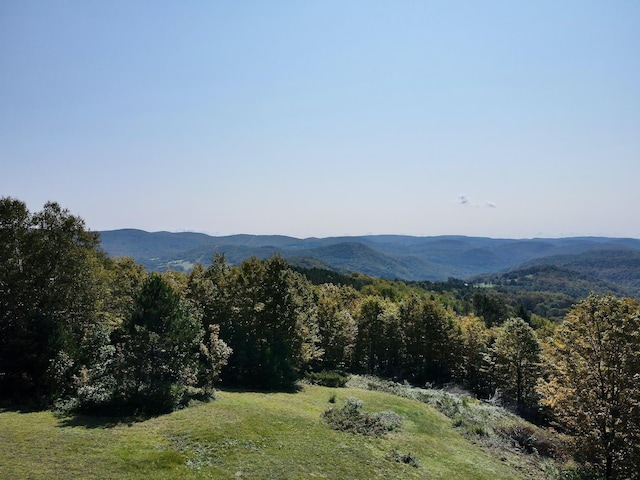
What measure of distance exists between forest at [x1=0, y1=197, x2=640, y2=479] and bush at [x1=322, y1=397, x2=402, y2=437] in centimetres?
1039

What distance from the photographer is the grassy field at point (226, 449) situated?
1728 cm

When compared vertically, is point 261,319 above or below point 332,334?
above

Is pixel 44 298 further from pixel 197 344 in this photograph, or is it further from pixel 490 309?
pixel 490 309

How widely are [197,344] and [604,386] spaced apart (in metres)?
32.4

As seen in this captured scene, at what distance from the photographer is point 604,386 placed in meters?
24.4

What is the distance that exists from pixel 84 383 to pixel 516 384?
177ft

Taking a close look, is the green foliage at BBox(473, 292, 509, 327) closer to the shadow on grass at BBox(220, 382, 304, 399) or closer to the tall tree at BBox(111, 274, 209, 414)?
the shadow on grass at BBox(220, 382, 304, 399)

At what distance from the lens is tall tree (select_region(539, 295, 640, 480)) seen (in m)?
23.2

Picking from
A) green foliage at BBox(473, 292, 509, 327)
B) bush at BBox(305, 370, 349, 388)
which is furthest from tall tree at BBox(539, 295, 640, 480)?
green foliage at BBox(473, 292, 509, 327)

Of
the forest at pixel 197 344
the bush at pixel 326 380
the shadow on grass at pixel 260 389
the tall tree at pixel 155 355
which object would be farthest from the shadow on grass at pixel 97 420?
the bush at pixel 326 380

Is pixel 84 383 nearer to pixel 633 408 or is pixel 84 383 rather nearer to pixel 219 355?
pixel 219 355

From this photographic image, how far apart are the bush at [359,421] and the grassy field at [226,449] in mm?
782

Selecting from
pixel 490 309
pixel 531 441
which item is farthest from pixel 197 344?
pixel 490 309

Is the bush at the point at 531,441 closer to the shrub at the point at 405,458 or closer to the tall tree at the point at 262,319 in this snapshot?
the shrub at the point at 405,458
